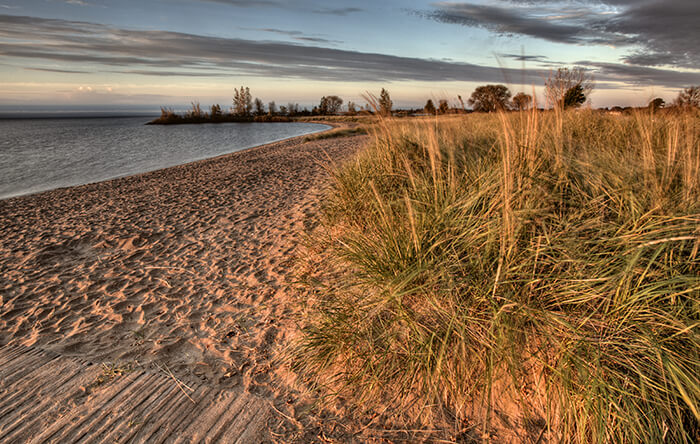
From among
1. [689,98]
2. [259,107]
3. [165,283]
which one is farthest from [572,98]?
[259,107]

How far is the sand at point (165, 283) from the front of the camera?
9.25 ft

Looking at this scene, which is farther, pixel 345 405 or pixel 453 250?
pixel 453 250

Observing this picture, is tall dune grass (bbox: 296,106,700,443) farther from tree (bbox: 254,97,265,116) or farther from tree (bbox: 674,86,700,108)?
tree (bbox: 254,97,265,116)

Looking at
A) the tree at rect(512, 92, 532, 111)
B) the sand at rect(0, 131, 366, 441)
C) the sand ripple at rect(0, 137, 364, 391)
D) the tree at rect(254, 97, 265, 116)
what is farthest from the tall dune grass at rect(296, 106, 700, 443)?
the tree at rect(254, 97, 265, 116)

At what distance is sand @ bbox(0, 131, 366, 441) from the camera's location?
9.25ft

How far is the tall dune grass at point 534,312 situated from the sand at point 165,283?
641mm

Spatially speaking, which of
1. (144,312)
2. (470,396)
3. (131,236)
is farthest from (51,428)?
(131,236)

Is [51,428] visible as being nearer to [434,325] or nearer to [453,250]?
[434,325]

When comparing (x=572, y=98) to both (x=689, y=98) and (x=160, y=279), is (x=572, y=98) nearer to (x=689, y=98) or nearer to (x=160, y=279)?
(x=689, y=98)

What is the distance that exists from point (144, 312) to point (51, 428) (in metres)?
1.46

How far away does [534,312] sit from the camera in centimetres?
207

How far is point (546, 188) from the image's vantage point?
9.02 feet

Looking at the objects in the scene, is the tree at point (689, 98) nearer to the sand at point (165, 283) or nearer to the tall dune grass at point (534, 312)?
the tall dune grass at point (534, 312)

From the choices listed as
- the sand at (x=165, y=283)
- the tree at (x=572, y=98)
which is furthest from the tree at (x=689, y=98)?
the sand at (x=165, y=283)
